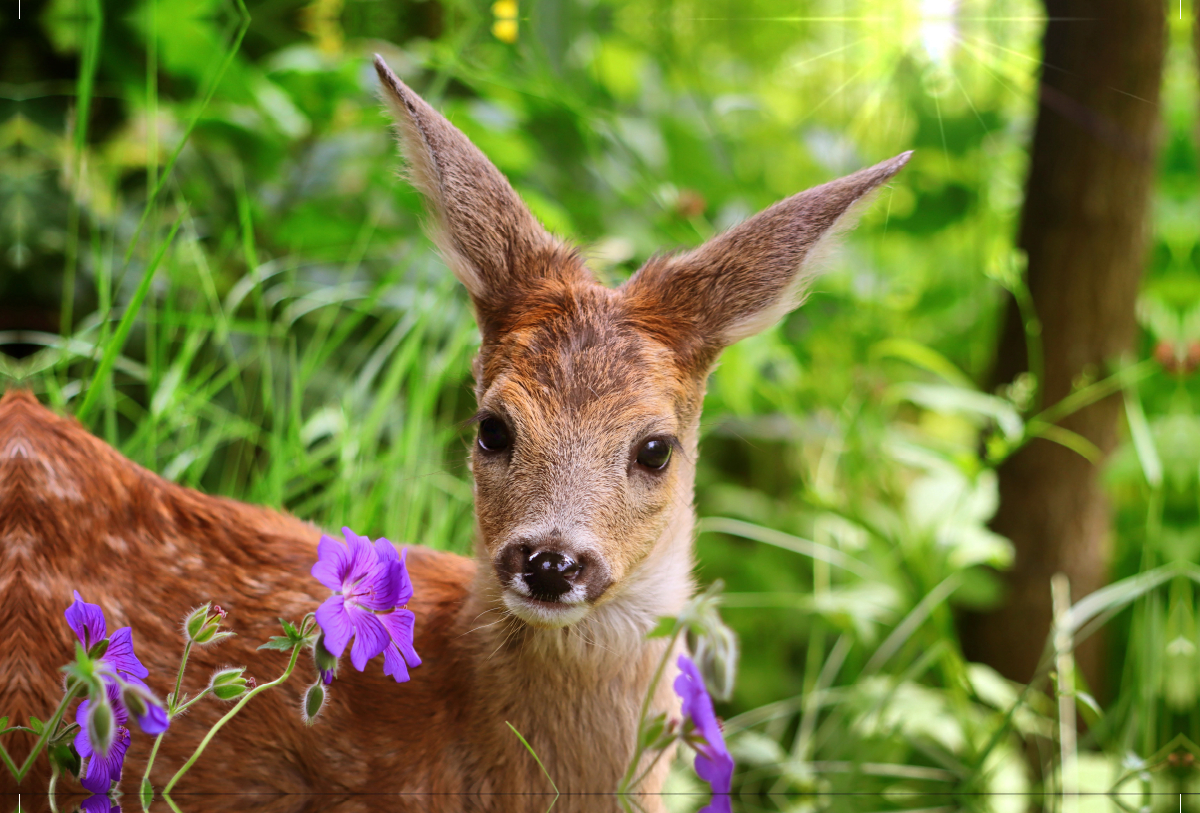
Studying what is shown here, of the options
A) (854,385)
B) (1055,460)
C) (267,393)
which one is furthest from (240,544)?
(1055,460)

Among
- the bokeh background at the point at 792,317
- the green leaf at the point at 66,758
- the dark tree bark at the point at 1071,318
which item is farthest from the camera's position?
the dark tree bark at the point at 1071,318

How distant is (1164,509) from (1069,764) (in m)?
1.12

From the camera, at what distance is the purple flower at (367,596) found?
Answer: 1.45 m

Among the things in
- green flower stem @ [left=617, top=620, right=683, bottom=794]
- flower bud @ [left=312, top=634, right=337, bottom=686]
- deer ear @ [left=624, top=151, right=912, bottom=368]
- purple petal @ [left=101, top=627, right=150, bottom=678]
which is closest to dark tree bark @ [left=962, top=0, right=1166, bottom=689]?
deer ear @ [left=624, top=151, right=912, bottom=368]

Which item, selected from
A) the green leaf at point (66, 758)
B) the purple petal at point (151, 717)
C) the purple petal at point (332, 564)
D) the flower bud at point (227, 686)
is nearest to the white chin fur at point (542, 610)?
the purple petal at point (332, 564)

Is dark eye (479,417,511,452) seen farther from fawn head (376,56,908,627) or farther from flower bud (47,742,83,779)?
flower bud (47,742,83,779)

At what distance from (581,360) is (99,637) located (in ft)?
2.98

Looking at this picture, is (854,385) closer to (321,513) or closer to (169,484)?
(321,513)

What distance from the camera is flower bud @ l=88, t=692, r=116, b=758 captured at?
1153mm

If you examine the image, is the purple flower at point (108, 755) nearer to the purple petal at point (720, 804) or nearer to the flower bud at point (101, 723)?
the flower bud at point (101, 723)

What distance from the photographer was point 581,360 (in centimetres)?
181

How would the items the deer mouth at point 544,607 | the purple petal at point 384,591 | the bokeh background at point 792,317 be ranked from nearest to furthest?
1. the purple petal at point 384,591
2. the deer mouth at point 544,607
3. the bokeh background at point 792,317

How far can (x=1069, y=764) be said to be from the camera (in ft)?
9.30

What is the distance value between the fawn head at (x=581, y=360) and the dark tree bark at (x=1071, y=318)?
2.10 m
